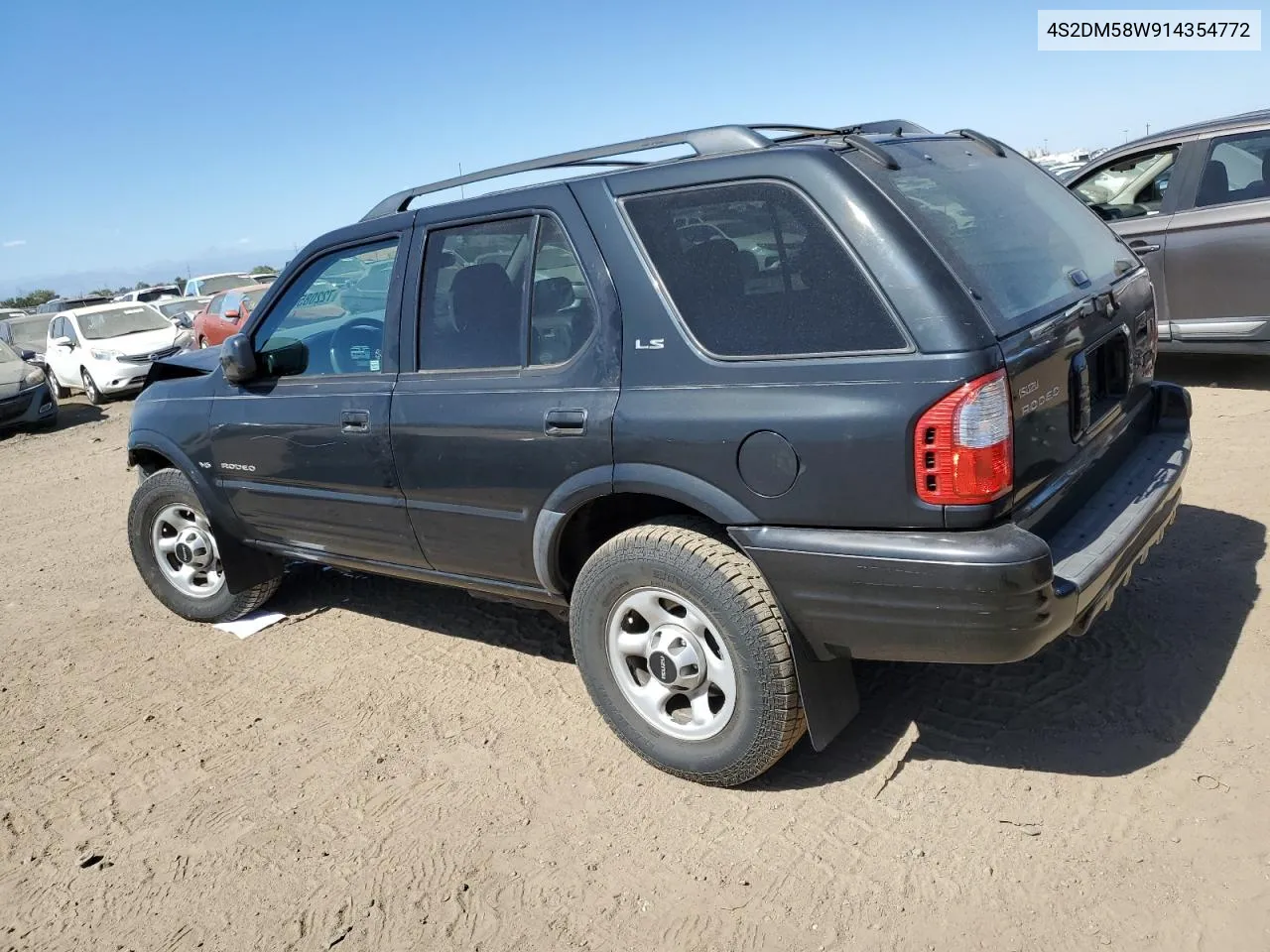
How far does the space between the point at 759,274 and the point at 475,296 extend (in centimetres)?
114

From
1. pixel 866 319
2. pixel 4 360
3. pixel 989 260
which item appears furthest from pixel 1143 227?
pixel 4 360

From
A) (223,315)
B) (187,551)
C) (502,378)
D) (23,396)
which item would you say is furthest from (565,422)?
(223,315)

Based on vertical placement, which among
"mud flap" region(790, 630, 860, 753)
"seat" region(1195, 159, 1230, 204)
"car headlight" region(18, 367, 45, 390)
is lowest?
"mud flap" region(790, 630, 860, 753)

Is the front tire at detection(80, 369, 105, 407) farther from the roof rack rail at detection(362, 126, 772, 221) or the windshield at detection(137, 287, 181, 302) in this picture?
the windshield at detection(137, 287, 181, 302)

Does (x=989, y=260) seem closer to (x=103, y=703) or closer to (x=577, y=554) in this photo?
(x=577, y=554)

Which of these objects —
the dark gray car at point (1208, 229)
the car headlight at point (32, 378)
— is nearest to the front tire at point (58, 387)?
the car headlight at point (32, 378)

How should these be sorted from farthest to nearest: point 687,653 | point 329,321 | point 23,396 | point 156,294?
point 156,294
point 23,396
point 329,321
point 687,653

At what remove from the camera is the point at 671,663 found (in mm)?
3053

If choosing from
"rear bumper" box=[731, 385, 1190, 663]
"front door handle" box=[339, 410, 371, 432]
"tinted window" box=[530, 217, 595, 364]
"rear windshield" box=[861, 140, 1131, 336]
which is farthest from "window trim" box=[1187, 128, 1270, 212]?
"front door handle" box=[339, 410, 371, 432]

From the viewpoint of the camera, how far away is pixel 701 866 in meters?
2.79

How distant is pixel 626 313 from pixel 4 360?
1410 cm

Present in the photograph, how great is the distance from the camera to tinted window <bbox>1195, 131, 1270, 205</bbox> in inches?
258

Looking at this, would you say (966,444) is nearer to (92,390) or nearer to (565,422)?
(565,422)

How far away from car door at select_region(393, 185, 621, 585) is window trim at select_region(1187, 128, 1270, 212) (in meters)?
5.54
